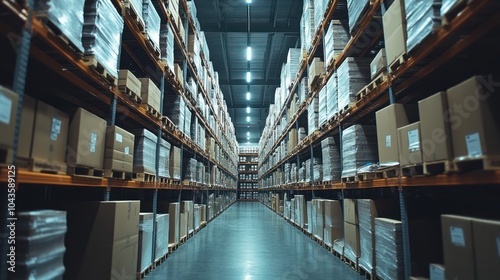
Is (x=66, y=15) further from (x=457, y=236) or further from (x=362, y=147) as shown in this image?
(x=362, y=147)

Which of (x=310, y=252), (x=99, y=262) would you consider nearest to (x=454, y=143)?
(x=99, y=262)

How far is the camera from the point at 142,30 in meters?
3.98

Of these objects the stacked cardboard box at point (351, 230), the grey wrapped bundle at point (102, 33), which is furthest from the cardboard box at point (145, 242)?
the stacked cardboard box at point (351, 230)

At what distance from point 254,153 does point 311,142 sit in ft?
65.8

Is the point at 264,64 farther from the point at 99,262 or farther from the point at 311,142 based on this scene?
the point at 99,262

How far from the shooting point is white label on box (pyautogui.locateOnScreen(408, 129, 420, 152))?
275 cm

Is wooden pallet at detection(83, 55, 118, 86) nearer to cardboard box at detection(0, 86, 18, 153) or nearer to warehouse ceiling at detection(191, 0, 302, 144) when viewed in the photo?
cardboard box at detection(0, 86, 18, 153)

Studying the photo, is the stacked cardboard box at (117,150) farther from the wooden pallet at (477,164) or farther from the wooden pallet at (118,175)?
the wooden pallet at (477,164)

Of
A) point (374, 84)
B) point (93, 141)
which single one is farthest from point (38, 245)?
point (374, 84)

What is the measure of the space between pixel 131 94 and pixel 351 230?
3455 mm

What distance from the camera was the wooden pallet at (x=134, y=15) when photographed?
11.6 ft

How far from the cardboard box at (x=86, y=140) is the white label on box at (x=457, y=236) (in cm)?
298

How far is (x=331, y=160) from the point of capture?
546 cm

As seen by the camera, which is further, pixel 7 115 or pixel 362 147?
pixel 362 147
